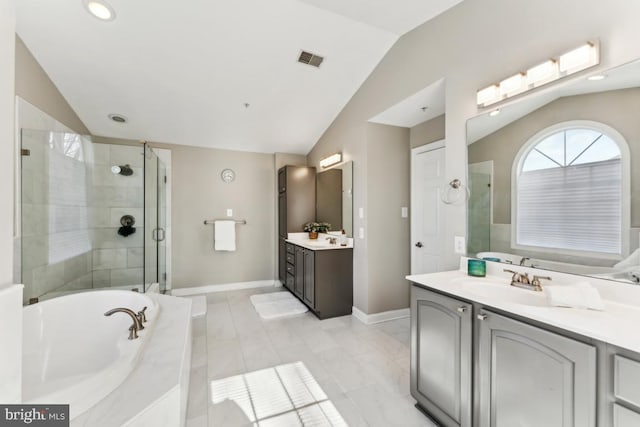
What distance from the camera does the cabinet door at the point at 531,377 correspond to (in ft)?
3.13

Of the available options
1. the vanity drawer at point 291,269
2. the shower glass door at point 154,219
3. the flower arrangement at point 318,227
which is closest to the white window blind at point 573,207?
the flower arrangement at point 318,227

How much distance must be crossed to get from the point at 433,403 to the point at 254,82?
10.4 ft

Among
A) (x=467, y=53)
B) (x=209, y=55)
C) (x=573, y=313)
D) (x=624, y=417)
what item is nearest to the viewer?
(x=624, y=417)

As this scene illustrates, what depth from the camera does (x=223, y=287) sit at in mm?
4250

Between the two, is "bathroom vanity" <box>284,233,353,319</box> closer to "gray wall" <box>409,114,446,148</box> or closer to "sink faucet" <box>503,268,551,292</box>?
"gray wall" <box>409,114,446,148</box>

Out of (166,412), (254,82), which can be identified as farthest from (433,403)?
(254,82)

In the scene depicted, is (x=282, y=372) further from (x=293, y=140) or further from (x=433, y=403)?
(x=293, y=140)

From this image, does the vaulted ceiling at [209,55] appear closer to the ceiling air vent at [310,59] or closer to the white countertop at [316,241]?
the ceiling air vent at [310,59]

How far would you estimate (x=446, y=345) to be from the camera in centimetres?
145

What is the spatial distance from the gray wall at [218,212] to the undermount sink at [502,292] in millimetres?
3429

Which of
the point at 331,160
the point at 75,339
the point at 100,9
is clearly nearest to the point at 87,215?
the point at 75,339

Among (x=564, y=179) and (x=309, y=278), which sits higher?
(x=564, y=179)

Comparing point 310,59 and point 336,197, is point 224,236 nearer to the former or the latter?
point 336,197

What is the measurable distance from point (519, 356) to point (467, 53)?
1914 millimetres
